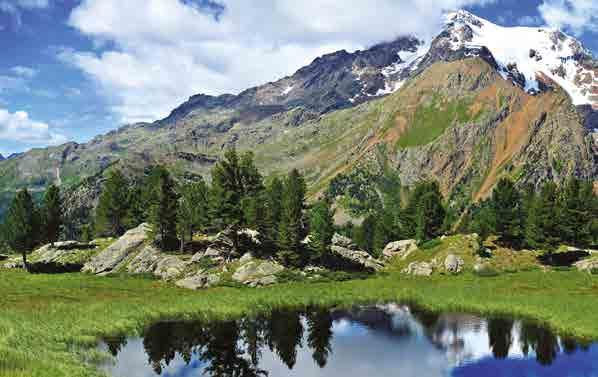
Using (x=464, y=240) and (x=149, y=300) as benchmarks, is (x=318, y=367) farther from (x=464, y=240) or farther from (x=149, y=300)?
(x=464, y=240)

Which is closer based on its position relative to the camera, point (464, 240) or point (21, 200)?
point (21, 200)

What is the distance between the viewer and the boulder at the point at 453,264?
103m

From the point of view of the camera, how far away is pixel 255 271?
91.7m

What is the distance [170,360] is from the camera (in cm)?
4681

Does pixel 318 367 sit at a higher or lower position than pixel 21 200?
lower

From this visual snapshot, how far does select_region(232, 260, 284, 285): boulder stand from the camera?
89575 millimetres

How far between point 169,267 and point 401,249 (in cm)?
5624

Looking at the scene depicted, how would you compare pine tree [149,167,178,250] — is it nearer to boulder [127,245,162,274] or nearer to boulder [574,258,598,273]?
boulder [127,245,162,274]

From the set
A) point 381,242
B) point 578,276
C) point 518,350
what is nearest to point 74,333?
point 518,350

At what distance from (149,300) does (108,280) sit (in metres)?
23.8

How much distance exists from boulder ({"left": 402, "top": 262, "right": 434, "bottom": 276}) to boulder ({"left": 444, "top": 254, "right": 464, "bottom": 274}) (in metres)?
3.13

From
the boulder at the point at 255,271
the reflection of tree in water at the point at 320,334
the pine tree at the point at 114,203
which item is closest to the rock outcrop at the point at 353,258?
the boulder at the point at 255,271

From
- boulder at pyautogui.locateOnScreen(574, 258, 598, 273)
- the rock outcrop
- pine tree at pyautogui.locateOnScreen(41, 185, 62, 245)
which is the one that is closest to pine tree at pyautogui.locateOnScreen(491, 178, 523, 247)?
boulder at pyautogui.locateOnScreen(574, 258, 598, 273)

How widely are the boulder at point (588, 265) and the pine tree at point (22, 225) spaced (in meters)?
105
